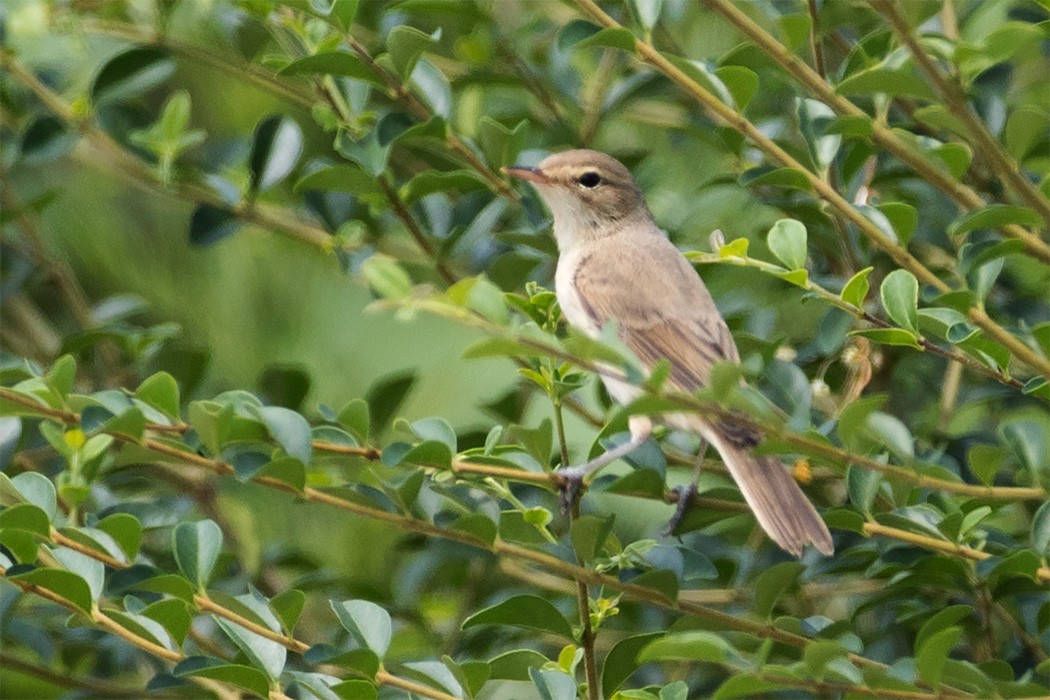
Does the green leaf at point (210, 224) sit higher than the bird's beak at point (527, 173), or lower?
lower

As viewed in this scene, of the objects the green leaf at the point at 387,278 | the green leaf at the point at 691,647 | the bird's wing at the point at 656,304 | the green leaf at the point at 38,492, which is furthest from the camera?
the bird's wing at the point at 656,304

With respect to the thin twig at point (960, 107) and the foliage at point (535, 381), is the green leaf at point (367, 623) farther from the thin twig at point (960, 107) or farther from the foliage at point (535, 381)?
the thin twig at point (960, 107)

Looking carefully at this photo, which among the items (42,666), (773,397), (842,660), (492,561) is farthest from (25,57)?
(842,660)

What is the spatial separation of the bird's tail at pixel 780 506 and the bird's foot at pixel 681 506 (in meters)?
0.10

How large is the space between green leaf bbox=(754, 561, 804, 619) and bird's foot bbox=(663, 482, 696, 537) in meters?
0.34

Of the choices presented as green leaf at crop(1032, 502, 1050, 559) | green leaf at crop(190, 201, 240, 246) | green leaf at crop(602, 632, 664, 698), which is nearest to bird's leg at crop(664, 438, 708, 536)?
green leaf at crop(602, 632, 664, 698)

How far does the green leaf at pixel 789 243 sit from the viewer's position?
7.57ft

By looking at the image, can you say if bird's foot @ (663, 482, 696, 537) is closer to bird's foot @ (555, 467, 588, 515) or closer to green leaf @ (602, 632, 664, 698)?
bird's foot @ (555, 467, 588, 515)

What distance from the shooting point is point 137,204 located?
5.38m

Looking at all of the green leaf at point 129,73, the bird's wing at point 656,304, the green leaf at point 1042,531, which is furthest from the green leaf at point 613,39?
the green leaf at point 129,73

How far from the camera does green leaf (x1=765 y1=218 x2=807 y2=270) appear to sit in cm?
231

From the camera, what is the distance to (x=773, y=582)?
236cm

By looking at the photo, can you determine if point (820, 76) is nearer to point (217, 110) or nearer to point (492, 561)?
point (492, 561)

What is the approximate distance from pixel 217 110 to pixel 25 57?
118 cm
